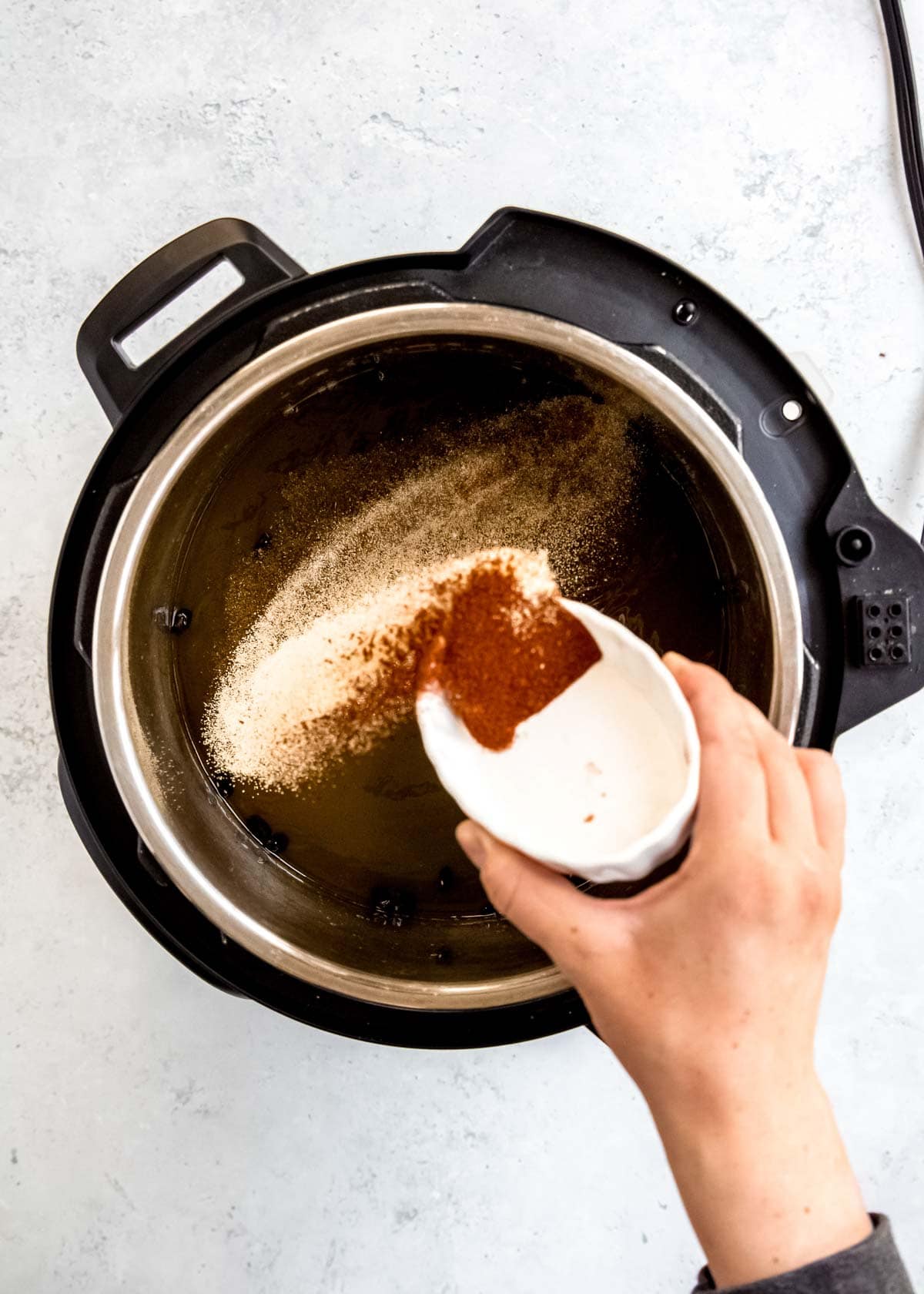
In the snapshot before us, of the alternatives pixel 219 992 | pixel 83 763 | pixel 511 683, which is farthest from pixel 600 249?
pixel 219 992

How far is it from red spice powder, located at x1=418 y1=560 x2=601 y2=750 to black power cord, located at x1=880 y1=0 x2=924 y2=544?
32 cm

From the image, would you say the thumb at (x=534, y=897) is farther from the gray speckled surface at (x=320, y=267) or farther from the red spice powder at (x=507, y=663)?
the gray speckled surface at (x=320, y=267)

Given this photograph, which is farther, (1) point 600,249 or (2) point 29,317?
(2) point 29,317

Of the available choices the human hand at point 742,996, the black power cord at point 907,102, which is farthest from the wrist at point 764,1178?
the black power cord at point 907,102

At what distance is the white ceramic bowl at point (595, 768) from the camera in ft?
1.34

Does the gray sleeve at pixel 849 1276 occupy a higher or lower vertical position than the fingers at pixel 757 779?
lower

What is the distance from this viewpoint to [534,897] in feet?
1.37

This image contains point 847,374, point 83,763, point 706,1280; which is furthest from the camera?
point 847,374

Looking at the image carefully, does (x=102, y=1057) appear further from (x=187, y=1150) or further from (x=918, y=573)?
(x=918, y=573)

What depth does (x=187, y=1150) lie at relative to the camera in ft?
2.29

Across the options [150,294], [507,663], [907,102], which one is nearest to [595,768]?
[507,663]

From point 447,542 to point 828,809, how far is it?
290mm

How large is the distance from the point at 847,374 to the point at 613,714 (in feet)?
1.17

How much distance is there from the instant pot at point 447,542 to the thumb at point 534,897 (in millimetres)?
124
